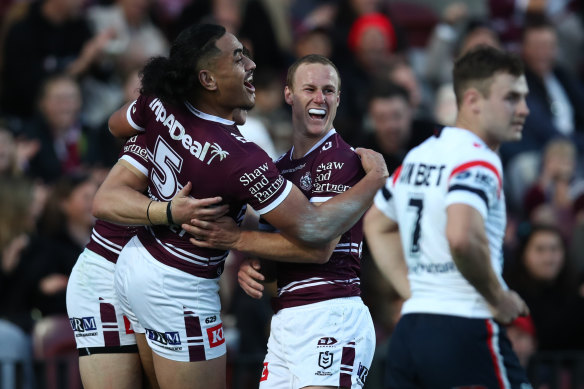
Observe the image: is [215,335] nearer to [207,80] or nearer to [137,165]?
[137,165]

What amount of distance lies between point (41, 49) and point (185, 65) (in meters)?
6.40

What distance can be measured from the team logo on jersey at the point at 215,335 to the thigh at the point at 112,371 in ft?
2.27

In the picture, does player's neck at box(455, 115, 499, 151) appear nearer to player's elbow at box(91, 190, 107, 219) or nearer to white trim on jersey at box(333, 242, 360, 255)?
white trim on jersey at box(333, 242, 360, 255)

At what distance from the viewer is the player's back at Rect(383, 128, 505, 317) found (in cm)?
539

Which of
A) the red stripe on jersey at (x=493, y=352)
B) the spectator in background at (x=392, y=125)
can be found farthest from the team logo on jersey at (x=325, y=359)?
the spectator in background at (x=392, y=125)

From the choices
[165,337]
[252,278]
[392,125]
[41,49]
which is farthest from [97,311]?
[41,49]

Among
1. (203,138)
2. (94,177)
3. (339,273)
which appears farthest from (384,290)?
(203,138)

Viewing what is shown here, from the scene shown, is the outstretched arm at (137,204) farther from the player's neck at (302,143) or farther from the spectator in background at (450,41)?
the spectator in background at (450,41)

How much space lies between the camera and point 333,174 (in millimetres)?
5055

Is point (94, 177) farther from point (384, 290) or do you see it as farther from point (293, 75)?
point (293, 75)

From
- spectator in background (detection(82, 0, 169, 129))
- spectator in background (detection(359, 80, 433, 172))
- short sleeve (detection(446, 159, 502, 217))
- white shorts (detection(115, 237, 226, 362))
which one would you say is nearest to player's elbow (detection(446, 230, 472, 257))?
short sleeve (detection(446, 159, 502, 217))

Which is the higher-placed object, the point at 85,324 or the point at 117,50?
the point at 117,50

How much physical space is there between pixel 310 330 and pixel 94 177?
454 cm

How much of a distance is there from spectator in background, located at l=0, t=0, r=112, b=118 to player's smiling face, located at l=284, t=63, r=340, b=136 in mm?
5880
